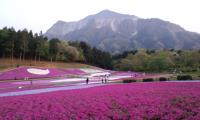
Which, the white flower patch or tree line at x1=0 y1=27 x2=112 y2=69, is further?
tree line at x1=0 y1=27 x2=112 y2=69

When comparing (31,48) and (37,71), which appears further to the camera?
(31,48)

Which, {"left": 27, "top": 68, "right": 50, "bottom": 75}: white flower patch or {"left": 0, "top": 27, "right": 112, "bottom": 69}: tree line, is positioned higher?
{"left": 0, "top": 27, "right": 112, "bottom": 69}: tree line

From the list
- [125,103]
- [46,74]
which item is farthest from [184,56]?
[125,103]

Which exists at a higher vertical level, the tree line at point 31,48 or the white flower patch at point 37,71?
the tree line at point 31,48

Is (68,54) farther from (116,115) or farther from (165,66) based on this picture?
(116,115)

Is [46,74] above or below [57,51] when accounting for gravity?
below

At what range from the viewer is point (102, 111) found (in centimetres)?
1662

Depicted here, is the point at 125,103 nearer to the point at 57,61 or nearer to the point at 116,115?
the point at 116,115

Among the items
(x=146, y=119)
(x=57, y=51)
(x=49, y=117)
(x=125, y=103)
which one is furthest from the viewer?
(x=57, y=51)

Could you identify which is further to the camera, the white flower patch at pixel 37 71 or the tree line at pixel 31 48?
the tree line at pixel 31 48

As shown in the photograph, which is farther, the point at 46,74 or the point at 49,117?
the point at 46,74

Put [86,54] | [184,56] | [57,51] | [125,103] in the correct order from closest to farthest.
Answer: [125,103], [184,56], [57,51], [86,54]

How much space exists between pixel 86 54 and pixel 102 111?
149m

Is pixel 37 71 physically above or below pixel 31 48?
below
